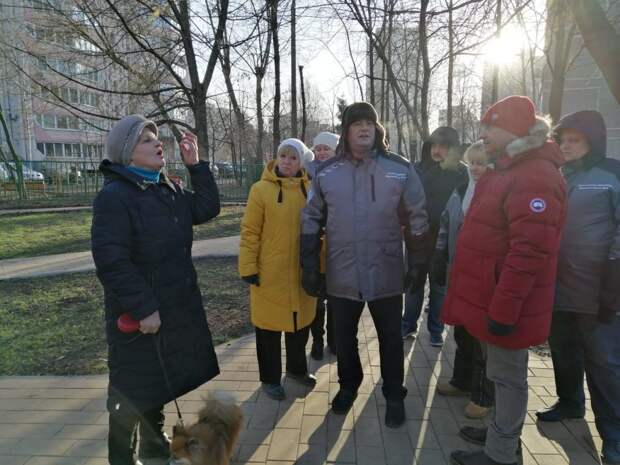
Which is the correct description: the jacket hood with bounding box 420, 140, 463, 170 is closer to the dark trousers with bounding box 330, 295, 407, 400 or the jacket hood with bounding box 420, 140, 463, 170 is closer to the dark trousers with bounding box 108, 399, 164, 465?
the dark trousers with bounding box 330, 295, 407, 400

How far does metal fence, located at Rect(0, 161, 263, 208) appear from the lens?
19891 millimetres

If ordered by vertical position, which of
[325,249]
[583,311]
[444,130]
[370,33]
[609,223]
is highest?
[370,33]

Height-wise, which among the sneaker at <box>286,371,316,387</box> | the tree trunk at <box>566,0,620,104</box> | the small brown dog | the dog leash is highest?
the tree trunk at <box>566,0,620,104</box>

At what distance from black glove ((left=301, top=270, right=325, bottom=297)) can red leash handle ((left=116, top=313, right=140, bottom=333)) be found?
122cm

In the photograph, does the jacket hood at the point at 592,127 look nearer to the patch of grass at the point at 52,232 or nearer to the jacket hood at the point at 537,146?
the jacket hood at the point at 537,146

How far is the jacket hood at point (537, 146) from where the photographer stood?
215 centimetres

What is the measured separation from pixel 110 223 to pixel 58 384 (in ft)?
7.06

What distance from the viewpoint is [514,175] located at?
2.15 m

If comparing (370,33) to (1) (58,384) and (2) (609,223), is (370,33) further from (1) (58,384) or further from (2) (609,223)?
(1) (58,384)

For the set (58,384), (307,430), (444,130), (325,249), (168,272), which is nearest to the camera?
(168,272)

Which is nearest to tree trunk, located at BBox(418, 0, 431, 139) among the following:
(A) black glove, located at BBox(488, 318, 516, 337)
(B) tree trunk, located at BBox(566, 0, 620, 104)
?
(B) tree trunk, located at BBox(566, 0, 620, 104)

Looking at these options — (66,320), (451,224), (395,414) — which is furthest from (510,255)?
(66,320)

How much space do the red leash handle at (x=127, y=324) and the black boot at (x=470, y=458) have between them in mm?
1947

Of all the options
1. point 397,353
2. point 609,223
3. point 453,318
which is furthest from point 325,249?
point 609,223
